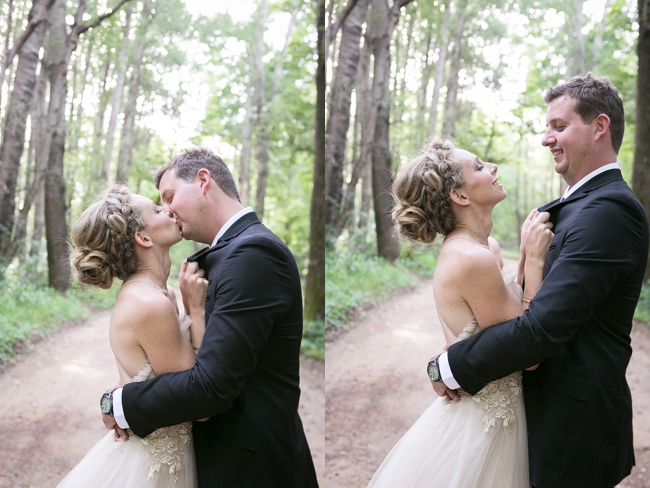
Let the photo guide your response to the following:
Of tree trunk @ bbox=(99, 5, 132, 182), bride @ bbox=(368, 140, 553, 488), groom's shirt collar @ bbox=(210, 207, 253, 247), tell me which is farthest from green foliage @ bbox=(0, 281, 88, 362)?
bride @ bbox=(368, 140, 553, 488)

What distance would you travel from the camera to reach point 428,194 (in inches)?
86.9

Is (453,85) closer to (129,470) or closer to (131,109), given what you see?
(131,109)

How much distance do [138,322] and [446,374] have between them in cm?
105

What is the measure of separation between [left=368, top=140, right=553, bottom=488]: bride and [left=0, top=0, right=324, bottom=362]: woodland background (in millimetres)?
2266

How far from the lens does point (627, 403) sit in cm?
203

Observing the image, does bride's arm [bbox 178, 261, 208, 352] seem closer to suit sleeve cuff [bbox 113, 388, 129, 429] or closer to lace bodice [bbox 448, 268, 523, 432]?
suit sleeve cuff [bbox 113, 388, 129, 429]

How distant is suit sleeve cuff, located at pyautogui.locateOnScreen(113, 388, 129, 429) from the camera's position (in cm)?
192

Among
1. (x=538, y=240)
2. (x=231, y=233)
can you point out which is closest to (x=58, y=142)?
(x=231, y=233)

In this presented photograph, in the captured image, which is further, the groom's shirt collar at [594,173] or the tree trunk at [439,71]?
the tree trunk at [439,71]

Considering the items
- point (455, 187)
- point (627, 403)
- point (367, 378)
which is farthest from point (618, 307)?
point (367, 378)

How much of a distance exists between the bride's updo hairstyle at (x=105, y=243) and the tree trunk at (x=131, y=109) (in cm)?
195

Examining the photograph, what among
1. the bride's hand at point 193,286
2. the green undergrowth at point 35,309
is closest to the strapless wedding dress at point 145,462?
the bride's hand at point 193,286

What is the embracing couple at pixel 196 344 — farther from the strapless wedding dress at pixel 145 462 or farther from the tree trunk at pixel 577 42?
the tree trunk at pixel 577 42

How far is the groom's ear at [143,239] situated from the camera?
2105 millimetres
